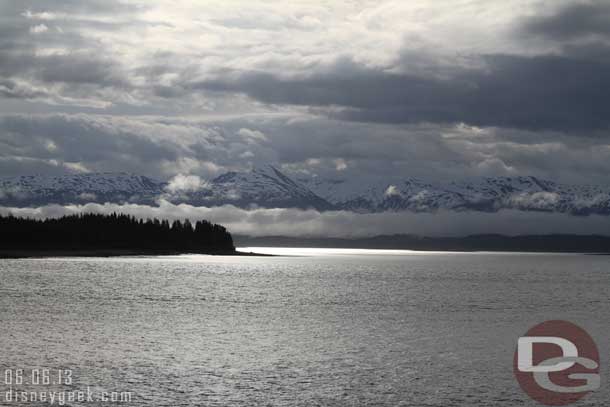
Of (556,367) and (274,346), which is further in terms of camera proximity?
(274,346)

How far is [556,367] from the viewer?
5806 cm

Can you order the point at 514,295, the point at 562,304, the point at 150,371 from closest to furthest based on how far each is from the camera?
the point at 150,371 → the point at 562,304 → the point at 514,295

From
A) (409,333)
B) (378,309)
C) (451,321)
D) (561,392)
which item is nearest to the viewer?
(561,392)

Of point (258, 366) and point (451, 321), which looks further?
point (451, 321)

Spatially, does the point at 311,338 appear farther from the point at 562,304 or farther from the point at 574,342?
the point at 562,304

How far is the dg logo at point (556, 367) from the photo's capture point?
49.8 metres

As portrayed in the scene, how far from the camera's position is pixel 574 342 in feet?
248

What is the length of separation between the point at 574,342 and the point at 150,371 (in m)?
43.3

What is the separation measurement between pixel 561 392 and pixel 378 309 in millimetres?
63585

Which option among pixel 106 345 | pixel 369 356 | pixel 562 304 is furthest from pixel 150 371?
pixel 562 304

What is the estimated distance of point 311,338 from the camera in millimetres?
76750

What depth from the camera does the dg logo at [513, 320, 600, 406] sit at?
4981 centimetres

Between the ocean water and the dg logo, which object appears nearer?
the ocean water

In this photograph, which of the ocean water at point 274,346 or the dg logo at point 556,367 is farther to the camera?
the dg logo at point 556,367
